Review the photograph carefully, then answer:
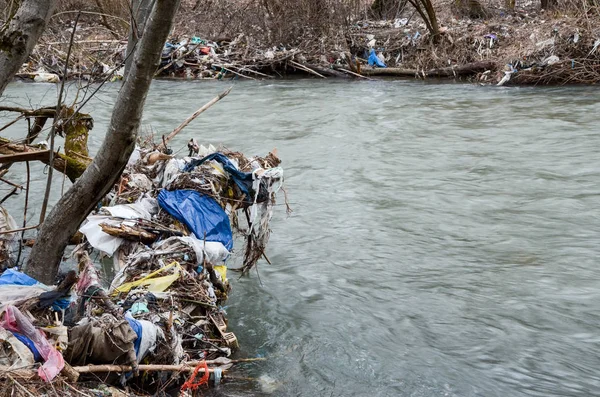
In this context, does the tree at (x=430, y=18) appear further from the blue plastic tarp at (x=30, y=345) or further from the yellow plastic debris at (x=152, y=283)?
the blue plastic tarp at (x=30, y=345)

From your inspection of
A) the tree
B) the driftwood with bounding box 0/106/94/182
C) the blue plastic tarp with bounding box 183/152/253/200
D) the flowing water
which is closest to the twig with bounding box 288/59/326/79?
the tree

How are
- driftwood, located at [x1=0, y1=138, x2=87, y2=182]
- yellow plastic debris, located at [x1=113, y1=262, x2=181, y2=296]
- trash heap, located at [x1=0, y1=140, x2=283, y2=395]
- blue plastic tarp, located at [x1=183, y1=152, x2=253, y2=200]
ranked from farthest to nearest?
blue plastic tarp, located at [x1=183, y1=152, x2=253, y2=200], driftwood, located at [x1=0, y1=138, x2=87, y2=182], yellow plastic debris, located at [x1=113, y1=262, x2=181, y2=296], trash heap, located at [x1=0, y1=140, x2=283, y2=395]

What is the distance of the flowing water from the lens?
496cm

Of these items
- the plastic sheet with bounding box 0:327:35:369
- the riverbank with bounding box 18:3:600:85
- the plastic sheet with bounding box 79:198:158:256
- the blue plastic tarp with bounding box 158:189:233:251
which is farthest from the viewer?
the riverbank with bounding box 18:3:600:85

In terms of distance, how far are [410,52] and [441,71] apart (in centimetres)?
129

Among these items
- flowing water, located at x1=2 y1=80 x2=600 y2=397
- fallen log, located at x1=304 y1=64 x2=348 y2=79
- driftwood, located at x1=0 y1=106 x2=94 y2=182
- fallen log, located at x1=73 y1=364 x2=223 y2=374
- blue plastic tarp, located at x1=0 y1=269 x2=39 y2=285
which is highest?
driftwood, located at x1=0 y1=106 x2=94 y2=182

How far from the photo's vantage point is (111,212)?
202 inches

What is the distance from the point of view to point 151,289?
4.36m

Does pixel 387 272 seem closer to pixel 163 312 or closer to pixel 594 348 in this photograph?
pixel 594 348

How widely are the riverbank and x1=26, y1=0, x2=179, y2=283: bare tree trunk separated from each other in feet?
38.2

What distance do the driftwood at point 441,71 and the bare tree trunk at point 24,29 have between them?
13.8 meters

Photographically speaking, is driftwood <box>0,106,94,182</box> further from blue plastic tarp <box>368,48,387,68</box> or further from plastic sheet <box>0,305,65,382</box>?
blue plastic tarp <box>368,48,387,68</box>

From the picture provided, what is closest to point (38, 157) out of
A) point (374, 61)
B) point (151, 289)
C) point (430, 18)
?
point (151, 289)

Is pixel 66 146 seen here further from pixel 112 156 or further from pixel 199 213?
pixel 112 156
